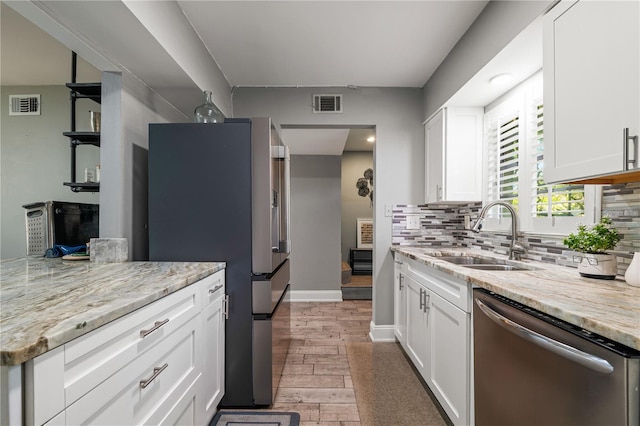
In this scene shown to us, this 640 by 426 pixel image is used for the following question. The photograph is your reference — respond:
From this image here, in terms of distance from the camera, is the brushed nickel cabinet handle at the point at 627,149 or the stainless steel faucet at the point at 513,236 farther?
the stainless steel faucet at the point at 513,236

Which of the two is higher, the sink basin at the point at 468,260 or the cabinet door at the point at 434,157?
the cabinet door at the point at 434,157

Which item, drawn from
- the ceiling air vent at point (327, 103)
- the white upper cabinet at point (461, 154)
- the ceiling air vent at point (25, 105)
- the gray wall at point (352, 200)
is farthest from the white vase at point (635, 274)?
the gray wall at point (352, 200)

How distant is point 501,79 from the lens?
80.4 inches

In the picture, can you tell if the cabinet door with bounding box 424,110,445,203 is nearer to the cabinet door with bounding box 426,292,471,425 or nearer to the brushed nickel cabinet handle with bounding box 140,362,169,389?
the cabinet door with bounding box 426,292,471,425

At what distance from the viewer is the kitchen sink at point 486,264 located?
6.03ft

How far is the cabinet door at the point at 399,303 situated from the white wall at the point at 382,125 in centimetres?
9

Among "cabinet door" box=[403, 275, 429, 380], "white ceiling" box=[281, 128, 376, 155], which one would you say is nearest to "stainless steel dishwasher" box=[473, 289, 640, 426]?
"cabinet door" box=[403, 275, 429, 380]

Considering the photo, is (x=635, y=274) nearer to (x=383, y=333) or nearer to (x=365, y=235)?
(x=383, y=333)

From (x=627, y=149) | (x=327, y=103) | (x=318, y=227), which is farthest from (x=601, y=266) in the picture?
(x=318, y=227)

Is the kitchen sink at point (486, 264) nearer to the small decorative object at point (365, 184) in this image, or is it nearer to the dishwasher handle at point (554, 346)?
the dishwasher handle at point (554, 346)

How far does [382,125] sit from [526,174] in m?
1.39

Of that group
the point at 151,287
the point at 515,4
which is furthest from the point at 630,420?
the point at 515,4

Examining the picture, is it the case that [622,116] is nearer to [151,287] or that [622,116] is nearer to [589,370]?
[589,370]

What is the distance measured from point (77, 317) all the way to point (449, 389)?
1.72 metres
